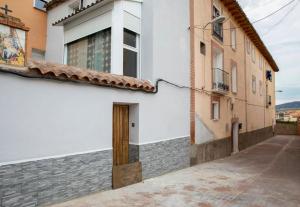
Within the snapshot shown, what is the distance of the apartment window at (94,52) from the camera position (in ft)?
27.3

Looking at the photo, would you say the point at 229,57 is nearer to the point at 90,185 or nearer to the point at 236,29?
the point at 236,29

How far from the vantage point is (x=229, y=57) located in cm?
1485

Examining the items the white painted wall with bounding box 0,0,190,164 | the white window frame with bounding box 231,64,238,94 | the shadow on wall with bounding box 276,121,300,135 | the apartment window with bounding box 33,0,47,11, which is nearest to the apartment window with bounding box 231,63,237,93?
the white window frame with bounding box 231,64,238,94

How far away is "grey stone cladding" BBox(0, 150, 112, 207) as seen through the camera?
449 cm

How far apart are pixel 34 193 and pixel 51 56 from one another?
8.26 m

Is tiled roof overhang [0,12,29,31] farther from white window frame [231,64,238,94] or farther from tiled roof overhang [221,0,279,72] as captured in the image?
white window frame [231,64,238,94]

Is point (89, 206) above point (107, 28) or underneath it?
underneath

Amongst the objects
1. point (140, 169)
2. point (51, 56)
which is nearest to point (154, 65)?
point (140, 169)

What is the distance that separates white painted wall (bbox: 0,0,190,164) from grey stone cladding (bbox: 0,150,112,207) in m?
0.19

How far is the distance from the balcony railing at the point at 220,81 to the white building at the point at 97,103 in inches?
109

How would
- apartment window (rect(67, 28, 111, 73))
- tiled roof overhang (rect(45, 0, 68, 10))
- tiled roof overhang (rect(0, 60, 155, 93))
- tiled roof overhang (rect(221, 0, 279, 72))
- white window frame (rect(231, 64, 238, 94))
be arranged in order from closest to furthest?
1. tiled roof overhang (rect(0, 60, 155, 93))
2. apartment window (rect(67, 28, 111, 73))
3. tiled roof overhang (rect(45, 0, 68, 10))
4. tiled roof overhang (rect(221, 0, 279, 72))
5. white window frame (rect(231, 64, 238, 94))

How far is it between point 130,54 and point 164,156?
11.8 ft

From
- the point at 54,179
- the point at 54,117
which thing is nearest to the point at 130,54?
the point at 54,117

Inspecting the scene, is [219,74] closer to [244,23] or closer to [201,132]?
[201,132]
